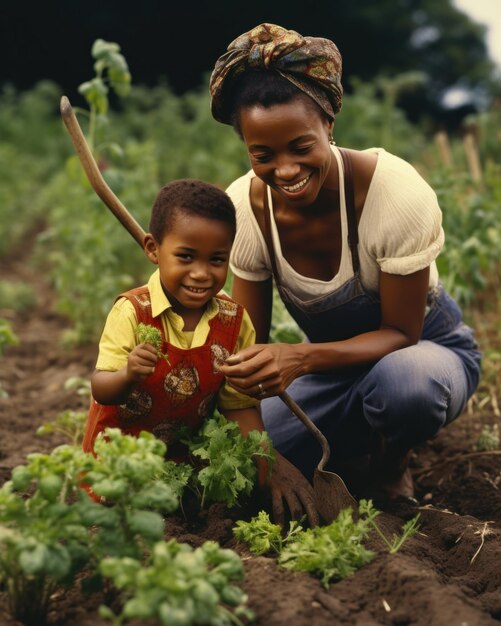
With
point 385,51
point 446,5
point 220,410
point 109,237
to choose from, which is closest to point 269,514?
point 220,410

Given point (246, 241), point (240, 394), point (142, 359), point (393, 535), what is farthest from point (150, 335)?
point (393, 535)

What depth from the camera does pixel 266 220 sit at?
114 inches

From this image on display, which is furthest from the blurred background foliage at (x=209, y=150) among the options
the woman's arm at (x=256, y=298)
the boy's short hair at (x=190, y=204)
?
the boy's short hair at (x=190, y=204)

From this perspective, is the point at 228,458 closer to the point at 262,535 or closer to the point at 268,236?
the point at 262,535

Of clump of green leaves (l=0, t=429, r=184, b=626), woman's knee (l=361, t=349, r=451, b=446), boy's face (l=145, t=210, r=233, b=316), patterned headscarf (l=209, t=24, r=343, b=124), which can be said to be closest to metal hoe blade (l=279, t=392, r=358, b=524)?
woman's knee (l=361, t=349, r=451, b=446)

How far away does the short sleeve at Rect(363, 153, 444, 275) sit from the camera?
8.95ft

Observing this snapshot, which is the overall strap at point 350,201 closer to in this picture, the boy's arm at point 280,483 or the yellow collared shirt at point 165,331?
the yellow collared shirt at point 165,331

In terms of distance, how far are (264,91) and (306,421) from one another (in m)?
1.00

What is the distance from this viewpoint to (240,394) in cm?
274

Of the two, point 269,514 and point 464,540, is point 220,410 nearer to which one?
point 269,514

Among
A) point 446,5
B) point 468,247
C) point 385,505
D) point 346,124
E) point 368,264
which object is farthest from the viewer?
point 446,5

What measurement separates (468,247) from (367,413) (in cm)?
173

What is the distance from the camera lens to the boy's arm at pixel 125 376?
89.8 inches

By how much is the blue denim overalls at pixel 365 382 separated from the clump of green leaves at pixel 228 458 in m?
0.47
